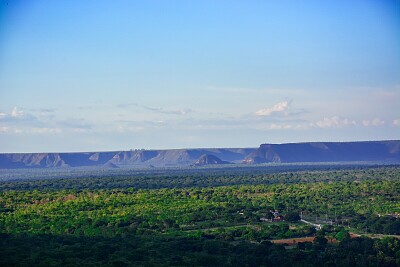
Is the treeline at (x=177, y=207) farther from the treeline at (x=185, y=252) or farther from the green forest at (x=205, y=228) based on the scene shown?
the treeline at (x=185, y=252)

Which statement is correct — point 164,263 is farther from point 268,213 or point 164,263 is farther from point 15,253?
point 268,213

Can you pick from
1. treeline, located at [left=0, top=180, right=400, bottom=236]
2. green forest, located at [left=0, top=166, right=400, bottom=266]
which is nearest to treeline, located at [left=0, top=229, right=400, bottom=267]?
green forest, located at [left=0, top=166, right=400, bottom=266]

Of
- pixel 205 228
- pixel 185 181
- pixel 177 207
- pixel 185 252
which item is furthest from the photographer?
pixel 185 181

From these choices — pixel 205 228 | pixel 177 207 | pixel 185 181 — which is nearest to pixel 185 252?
pixel 205 228

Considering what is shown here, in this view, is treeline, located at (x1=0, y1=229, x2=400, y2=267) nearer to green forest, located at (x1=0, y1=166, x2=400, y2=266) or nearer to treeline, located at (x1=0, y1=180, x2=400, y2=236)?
green forest, located at (x1=0, y1=166, x2=400, y2=266)

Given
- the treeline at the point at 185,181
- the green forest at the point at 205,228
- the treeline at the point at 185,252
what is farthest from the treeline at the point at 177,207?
the treeline at the point at 185,181

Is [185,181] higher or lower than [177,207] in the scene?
higher

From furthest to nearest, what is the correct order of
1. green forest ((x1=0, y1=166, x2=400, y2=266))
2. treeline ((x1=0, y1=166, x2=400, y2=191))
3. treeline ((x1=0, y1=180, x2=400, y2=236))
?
1. treeline ((x1=0, y1=166, x2=400, y2=191))
2. treeline ((x1=0, y1=180, x2=400, y2=236))
3. green forest ((x1=0, y1=166, x2=400, y2=266))

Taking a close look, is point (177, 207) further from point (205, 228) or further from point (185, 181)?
point (185, 181)
